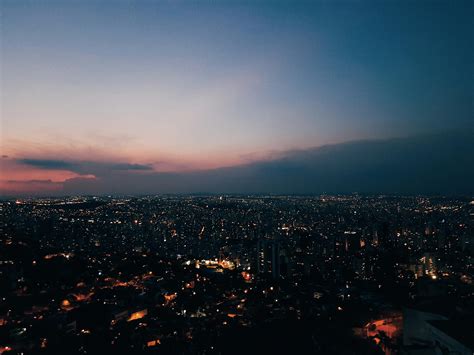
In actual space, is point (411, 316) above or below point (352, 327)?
above

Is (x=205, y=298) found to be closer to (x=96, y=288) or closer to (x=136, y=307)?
(x=136, y=307)

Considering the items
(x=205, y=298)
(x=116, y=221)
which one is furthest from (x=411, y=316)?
(x=116, y=221)

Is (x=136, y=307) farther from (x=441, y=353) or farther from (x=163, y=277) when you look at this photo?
(x=441, y=353)

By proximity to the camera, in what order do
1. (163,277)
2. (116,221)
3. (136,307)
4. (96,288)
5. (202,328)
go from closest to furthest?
1. (202,328)
2. (136,307)
3. (96,288)
4. (163,277)
5. (116,221)

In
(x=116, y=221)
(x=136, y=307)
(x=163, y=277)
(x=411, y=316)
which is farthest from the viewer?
(x=116, y=221)

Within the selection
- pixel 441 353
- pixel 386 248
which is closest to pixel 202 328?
pixel 441 353

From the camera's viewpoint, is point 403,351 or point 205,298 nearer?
point 403,351
